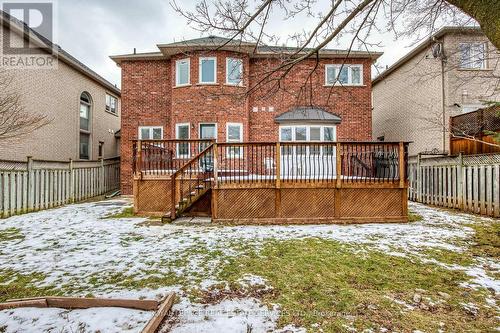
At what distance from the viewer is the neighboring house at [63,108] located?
457 inches

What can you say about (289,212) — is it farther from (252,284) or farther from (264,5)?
(264,5)

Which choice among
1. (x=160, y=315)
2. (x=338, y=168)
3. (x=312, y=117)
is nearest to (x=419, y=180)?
(x=312, y=117)

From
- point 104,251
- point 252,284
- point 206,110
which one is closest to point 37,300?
point 104,251

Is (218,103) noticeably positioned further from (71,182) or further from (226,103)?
(71,182)

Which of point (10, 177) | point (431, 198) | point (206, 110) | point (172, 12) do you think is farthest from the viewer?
point (206, 110)

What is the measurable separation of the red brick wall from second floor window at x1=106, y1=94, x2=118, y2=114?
702 centimetres

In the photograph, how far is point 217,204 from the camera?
24.4 feet

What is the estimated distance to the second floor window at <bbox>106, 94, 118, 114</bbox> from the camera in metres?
19.3

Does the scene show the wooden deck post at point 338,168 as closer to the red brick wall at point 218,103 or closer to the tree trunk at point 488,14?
the tree trunk at point 488,14

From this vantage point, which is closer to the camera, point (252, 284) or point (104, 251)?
point (252, 284)

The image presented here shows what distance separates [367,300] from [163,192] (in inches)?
269

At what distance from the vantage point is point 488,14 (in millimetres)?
2354

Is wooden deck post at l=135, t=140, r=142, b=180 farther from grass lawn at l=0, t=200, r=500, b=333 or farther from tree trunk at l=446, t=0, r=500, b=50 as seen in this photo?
tree trunk at l=446, t=0, r=500, b=50

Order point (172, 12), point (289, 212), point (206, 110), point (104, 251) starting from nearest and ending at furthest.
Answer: point (172, 12) < point (104, 251) < point (289, 212) < point (206, 110)
